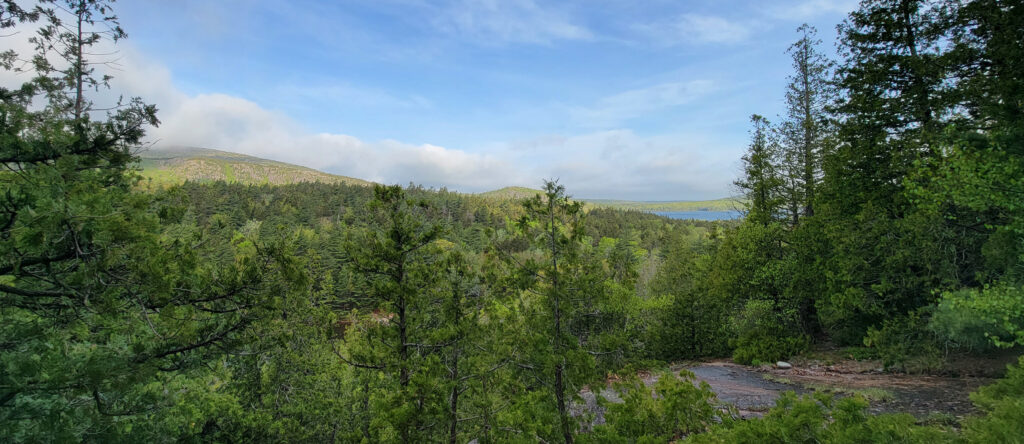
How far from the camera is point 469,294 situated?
6473 millimetres

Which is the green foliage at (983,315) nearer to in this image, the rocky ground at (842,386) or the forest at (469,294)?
the forest at (469,294)

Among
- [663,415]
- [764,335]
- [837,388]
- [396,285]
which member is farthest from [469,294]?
[764,335]

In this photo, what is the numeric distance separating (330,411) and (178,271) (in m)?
5.23

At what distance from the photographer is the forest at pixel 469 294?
3205 mm

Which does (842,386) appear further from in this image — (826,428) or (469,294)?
(469,294)

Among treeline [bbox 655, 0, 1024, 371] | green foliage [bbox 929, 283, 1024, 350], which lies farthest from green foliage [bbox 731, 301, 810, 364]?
green foliage [bbox 929, 283, 1024, 350]

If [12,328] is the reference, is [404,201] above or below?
above

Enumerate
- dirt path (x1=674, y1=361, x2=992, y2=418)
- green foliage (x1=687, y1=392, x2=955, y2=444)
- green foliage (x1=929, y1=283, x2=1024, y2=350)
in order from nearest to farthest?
green foliage (x1=687, y1=392, x2=955, y2=444)
green foliage (x1=929, y1=283, x2=1024, y2=350)
dirt path (x1=674, y1=361, x2=992, y2=418)

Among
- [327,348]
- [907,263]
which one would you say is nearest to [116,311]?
[327,348]

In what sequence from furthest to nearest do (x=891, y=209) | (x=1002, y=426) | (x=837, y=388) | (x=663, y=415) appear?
(x=891, y=209), (x=837, y=388), (x=663, y=415), (x=1002, y=426)

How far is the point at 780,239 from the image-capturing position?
598 inches

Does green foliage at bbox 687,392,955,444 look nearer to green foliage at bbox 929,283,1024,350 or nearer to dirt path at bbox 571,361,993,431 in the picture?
dirt path at bbox 571,361,993,431

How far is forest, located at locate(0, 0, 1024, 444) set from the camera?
3205mm

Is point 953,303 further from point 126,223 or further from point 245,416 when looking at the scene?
point 245,416
